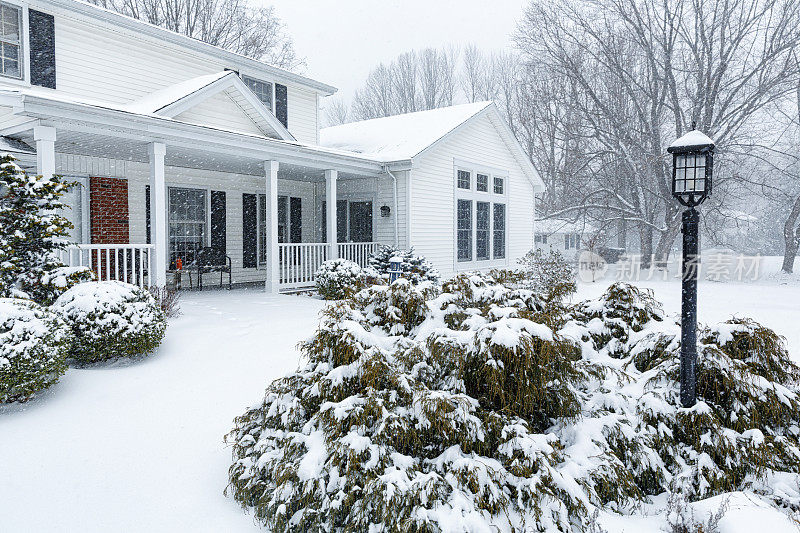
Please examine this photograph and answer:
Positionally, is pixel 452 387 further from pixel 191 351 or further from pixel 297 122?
pixel 297 122

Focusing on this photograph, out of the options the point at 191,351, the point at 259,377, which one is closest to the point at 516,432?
the point at 259,377

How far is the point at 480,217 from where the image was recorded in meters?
14.8

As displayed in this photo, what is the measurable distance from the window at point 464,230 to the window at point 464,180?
412 millimetres

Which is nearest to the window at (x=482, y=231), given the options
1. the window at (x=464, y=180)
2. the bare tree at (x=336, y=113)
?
the window at (x=464, y=180)

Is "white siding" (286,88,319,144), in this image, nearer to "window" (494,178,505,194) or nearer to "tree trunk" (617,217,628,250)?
"window" (494,178,505,194)

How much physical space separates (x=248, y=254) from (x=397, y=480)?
35.7 feet

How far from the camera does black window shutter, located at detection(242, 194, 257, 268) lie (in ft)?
41.1

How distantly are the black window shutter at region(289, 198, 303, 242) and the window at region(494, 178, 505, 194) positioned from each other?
5.83 metres

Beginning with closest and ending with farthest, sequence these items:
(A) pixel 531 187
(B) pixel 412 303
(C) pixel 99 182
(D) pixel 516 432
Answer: (D) pixel 516 432 → (B) pixel 412 303 → (C) pixel 99 182 → (A) pixel 531 187

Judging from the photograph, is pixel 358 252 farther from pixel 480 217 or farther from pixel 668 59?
pixel 668 59

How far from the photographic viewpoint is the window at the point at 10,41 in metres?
8.72

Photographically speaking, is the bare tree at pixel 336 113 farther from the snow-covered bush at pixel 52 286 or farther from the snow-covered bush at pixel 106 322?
the snow-covered bush at pixel 106 322

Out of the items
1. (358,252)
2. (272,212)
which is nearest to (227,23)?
(358,252)

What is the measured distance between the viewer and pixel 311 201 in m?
14.0
